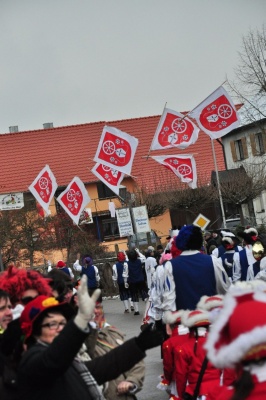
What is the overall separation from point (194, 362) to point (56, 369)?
3682 millimetres

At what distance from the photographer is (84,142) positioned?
61.2 metres

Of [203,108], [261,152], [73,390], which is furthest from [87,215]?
[73,390]

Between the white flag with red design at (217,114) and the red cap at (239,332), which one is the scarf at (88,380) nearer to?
the red cap at (239,332)

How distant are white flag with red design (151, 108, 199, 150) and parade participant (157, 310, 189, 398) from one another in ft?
51.8

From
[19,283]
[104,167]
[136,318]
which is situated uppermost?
[104,167]

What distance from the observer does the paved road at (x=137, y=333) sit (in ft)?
38.4

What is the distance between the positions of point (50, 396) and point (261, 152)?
46598 mm

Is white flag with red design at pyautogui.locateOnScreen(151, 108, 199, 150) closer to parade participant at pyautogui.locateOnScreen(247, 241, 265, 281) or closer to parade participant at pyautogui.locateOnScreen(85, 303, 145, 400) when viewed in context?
parade participant at pyautogui.locateOnScreen(247, 241, 265, 281)

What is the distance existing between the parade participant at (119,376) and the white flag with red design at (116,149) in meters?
18.0

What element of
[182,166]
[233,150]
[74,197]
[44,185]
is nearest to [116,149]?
[182,166]

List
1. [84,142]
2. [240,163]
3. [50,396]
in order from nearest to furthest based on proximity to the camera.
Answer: [50,396] < [240,163] < [84,142]

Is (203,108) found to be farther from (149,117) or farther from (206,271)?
(149,117)

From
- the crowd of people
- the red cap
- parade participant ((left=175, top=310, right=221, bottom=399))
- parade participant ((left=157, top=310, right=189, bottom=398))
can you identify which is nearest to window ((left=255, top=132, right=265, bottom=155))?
the crowd of people

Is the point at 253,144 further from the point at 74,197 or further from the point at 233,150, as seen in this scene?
the point at 74,197
